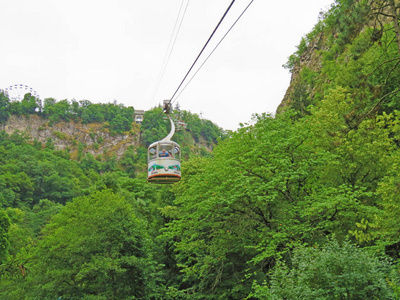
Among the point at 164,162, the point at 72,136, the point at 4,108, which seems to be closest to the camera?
the point at 164,162

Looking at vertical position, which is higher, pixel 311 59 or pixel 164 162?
pixel 311 59

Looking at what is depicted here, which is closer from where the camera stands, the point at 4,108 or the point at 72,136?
the point at 4,108

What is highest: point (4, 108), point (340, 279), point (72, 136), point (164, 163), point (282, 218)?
point (4, 108)

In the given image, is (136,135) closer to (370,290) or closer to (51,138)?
(51,138)

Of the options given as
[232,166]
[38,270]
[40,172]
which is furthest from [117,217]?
[40,172]

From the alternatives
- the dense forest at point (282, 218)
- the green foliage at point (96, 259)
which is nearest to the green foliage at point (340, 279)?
the dense forest at point (282, 218)

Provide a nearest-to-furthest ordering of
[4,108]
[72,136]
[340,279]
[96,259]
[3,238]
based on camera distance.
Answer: [340,279]
[96,259]
[3,238]
[4,108]
[72,136]

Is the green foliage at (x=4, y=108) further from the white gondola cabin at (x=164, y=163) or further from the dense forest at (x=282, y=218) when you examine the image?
the white gondola cabin at (x=164, y=163)

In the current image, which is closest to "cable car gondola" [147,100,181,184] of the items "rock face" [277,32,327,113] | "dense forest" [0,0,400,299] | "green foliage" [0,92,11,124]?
"dense forest" [0,0,400,299]

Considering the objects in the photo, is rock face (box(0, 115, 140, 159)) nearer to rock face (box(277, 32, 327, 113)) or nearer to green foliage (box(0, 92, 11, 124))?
green foliage (box(0, 92, 11, 124))

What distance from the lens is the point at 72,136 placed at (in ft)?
586

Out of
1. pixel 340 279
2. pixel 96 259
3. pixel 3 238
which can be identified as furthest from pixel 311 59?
pixel 340 279

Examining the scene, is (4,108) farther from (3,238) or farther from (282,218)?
(282,218)

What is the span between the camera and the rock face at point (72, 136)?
561 ft
